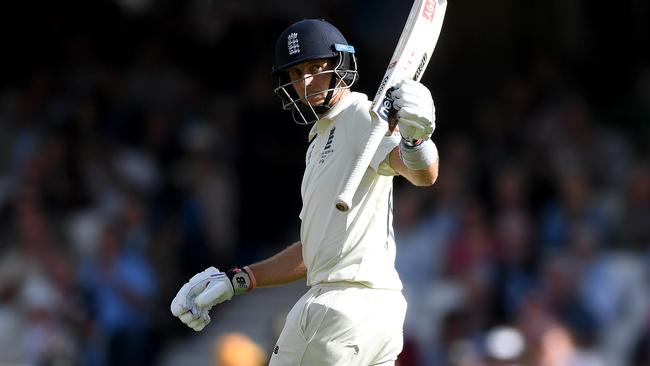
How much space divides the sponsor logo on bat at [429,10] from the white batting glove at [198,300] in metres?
1.15

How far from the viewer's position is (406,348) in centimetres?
868

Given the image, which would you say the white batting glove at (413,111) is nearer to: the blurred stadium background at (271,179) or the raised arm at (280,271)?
the raised arm at (280,271)

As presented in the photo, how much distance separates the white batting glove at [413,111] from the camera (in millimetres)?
3979

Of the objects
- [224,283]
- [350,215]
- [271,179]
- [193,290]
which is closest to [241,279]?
[224,283]

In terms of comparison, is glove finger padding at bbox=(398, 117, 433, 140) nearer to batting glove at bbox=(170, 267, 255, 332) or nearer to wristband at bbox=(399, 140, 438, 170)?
wristband at bbox=(399, 140, 438, 170)

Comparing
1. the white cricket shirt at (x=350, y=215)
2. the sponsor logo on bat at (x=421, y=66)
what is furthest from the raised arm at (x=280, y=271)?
the sponsor logo on bat at (x=421, y=66)

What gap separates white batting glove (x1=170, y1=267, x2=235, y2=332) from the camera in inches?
184

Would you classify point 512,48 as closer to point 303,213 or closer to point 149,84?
point 149,84

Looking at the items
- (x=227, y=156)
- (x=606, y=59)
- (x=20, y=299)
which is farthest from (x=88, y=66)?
(x=606, y=59)

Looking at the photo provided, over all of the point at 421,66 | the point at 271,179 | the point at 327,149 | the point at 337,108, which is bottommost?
the point at 271,179

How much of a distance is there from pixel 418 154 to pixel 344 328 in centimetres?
64

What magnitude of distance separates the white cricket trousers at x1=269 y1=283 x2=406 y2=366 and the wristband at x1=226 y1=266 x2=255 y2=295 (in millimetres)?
394

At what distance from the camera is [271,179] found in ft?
34.4

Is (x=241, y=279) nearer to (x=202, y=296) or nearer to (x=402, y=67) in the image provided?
(x=202, y=296)
